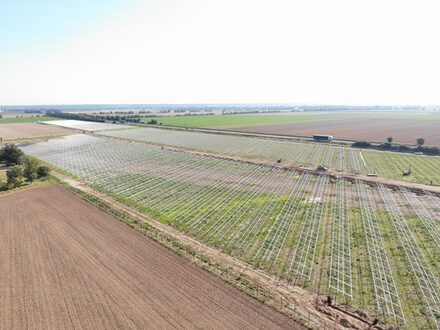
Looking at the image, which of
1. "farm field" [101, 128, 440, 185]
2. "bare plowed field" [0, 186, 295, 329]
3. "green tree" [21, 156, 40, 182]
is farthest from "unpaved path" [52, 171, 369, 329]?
"farm field" [101, 128, 440, 185]

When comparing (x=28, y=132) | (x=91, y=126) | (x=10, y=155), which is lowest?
(x=91, y=126)

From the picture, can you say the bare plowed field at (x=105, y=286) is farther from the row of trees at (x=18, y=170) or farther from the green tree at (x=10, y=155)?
the green tree at (x=10, y=155)

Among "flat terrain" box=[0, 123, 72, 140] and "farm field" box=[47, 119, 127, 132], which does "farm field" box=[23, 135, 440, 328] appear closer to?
"flat terrain" box=[0, 123, 72, 140]

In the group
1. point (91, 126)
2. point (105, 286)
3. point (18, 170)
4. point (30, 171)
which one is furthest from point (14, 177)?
point (91, 126)

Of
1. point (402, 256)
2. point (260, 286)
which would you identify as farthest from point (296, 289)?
point (402, 256)

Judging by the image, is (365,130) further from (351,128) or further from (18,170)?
(18,170)
